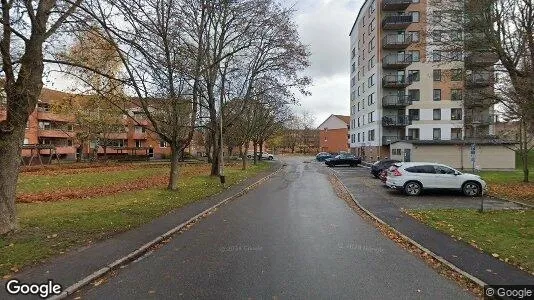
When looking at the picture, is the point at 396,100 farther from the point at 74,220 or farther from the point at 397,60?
the point at 74,220

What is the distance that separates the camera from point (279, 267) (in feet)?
23.0

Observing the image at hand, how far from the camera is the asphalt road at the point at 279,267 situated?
5801mm

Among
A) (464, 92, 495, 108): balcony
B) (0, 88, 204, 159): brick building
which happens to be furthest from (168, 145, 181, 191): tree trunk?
(0, 88, 204, 159): brick building

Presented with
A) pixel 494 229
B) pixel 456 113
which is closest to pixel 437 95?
pixel 456 113

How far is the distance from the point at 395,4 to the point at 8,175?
4995cm

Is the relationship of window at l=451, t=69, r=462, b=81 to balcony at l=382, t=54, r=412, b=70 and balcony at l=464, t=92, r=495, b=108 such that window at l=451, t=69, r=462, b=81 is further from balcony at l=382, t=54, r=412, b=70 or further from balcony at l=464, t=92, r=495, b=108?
balcony at l=382, t=54, r=412, b=70

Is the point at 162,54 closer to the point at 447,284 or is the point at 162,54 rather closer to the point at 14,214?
the point at 14,214

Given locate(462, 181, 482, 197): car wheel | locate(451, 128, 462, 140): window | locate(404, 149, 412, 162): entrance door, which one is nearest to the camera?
locate(462, 181, 482, 197): car wheel

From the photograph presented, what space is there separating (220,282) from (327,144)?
4182 inches

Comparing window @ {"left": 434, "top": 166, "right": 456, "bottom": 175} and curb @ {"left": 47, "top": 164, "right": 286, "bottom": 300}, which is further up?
window @ {"left": 434, "top": 166, "right": 456, "bottom": 175}

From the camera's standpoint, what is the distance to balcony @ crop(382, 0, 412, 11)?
50594 mm

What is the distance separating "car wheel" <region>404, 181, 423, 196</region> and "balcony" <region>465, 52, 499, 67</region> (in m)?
6.95

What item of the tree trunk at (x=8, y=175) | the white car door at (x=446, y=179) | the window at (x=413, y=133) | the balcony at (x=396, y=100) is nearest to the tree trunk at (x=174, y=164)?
the tree trunk at (x=8, y=175)

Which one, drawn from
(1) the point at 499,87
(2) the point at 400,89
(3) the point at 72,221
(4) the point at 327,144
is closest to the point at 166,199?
(3) the point at 72,221
